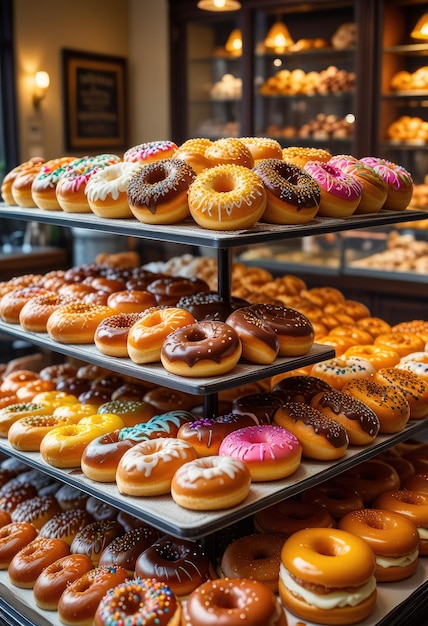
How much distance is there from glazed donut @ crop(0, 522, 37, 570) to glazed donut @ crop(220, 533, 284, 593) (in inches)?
27.4

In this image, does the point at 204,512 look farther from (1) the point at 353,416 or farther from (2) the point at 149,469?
(1) the point at 353,416

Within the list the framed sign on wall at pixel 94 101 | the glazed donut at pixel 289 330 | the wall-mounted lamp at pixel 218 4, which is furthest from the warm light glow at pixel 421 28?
the glazed donut at pixel 289 330

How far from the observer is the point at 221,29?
6.44m

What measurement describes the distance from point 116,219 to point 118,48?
17.3 ft

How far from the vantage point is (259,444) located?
6.91 ft

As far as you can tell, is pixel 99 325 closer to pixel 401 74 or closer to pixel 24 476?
pixel 24 476

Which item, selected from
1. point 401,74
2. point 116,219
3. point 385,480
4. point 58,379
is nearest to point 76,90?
point 401,74

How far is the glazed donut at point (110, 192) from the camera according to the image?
7.95ft

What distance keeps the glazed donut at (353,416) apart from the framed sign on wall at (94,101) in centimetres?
504

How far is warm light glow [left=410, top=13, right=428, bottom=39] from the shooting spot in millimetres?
5410

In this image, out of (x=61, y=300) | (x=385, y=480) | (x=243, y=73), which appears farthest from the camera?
(x=243, y=73)

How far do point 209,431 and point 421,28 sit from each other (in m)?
4.27

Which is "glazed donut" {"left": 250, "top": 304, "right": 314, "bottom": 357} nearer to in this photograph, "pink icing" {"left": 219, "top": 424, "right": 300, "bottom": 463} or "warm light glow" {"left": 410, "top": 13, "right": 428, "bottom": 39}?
"pink icing" {"left": 219, "top": 424, "right": 300, "bottom": 463}

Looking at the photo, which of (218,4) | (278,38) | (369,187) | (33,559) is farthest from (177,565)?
(278,38)
